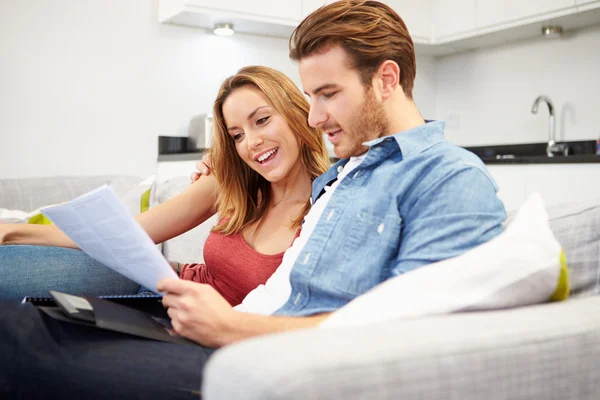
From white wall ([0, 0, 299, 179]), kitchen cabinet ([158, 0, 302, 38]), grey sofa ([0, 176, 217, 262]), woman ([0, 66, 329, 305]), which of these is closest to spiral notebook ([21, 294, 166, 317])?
woman ([0, 66, 329, 305])

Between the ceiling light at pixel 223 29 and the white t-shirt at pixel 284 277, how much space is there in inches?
109

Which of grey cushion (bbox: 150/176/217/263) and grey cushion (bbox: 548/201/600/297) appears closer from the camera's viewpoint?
grey cushion (bbox: 548/201/600/297)

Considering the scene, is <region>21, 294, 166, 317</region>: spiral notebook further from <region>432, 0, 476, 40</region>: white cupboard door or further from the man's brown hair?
<region>432, 0, 476, 40</region>: white cupboard door

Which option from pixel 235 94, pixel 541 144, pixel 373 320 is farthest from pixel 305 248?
pixel 541 144

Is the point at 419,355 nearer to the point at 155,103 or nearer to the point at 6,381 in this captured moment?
the point at 6,381

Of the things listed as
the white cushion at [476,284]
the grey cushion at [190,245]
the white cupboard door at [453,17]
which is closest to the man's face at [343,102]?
the white cushion at [476,284]

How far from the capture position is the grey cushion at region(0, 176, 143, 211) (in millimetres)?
3049

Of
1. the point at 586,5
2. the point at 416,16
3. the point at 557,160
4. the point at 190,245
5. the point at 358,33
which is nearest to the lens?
the point at 358,33

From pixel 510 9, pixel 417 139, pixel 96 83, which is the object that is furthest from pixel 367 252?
pixel 510 9

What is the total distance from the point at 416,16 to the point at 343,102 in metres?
3.39

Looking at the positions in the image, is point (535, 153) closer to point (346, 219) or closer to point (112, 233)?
point (346, 219)

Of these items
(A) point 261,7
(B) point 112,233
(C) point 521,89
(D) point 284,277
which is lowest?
(D) point 284,277

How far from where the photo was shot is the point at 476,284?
844 mm

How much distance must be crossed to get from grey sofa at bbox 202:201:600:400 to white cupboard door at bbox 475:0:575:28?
3.28 metres
